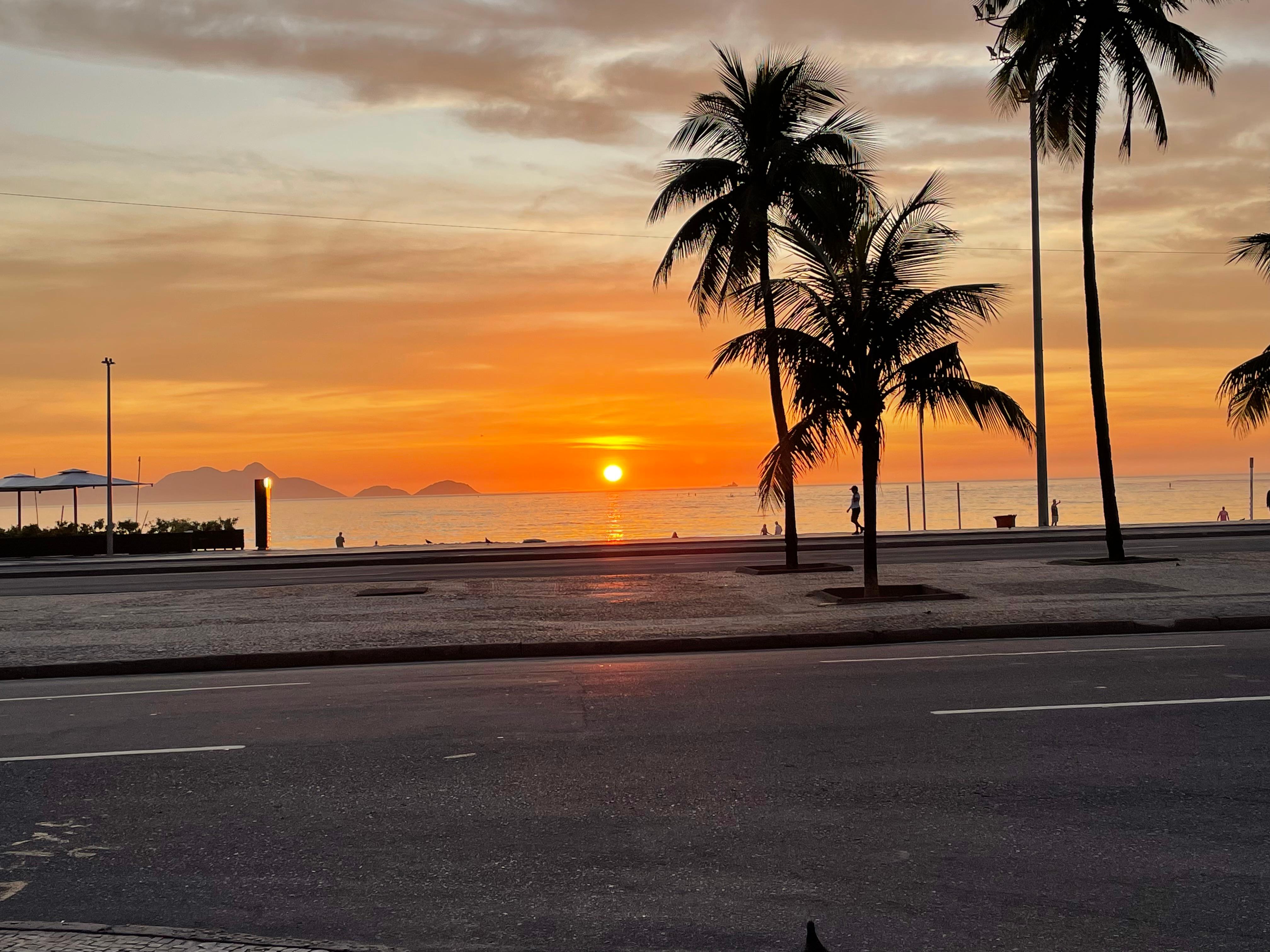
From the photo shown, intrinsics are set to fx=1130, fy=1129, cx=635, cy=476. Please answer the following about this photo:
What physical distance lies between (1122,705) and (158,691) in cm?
865

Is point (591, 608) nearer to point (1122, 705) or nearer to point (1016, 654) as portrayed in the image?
point (1016, 654)

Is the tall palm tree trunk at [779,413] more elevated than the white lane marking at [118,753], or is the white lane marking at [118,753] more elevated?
the tall palm tree trunk at [779,413]

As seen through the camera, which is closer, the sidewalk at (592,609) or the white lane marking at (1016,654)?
the white lane marking at (1016,654)

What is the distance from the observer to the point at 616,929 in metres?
4.64

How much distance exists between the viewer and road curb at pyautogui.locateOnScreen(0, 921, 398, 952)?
4.46m

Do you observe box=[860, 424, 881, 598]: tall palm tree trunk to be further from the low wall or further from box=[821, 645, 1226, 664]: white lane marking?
the low wall

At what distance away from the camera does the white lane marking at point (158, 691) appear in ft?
35.0

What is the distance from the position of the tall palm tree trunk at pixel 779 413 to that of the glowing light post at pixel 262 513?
23946 millimetres

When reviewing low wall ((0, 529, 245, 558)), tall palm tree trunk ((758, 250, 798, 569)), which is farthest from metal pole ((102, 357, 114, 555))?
tall palm tree trunk ((758, 250, 798, 569))

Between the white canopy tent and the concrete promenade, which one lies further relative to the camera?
the white canopy tent

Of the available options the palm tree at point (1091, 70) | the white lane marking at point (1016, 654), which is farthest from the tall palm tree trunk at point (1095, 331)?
the white lane marking at point (1016, 654)

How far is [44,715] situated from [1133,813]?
8.45m

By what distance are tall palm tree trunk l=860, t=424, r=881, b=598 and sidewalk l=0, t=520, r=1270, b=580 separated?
11.0 m

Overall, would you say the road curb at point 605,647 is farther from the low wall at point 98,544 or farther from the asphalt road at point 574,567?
the low wall at point 98,544
